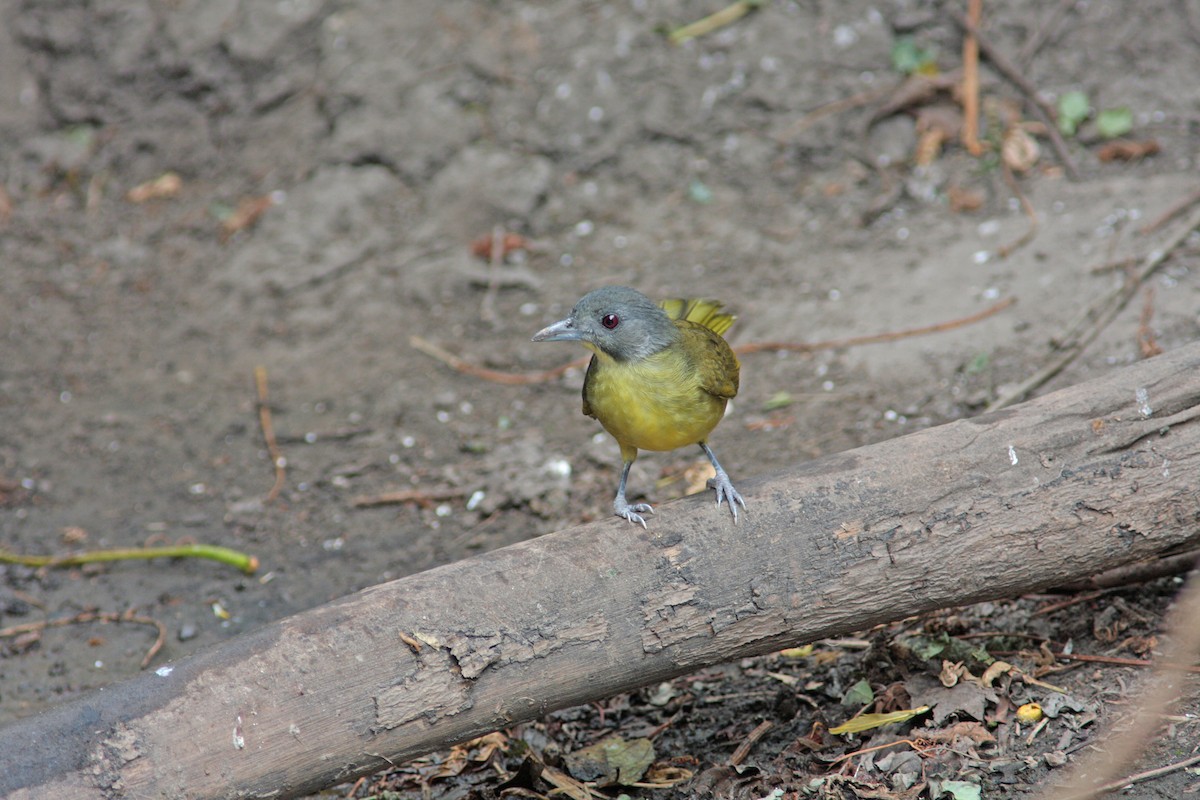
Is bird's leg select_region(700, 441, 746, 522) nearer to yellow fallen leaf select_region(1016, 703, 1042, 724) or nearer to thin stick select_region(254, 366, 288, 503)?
yellow fallen leaf select_region(1016, 703, 1042, 724)

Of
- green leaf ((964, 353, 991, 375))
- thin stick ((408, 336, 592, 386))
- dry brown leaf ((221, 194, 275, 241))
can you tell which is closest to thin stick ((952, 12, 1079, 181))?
green leaf ((964, 353, 991, 375))

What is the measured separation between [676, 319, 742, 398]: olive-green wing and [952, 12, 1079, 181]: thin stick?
3.63 m

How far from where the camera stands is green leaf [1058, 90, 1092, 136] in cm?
686

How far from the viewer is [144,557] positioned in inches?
204

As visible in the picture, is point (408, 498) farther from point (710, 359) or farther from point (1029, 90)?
point (1029, 90)

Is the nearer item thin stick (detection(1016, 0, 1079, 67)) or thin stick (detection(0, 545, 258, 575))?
thin stick (detection(0, 545, 258, 575))

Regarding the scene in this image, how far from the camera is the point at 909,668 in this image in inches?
149

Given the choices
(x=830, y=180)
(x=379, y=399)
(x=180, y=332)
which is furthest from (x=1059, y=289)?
(x=180, y=332)

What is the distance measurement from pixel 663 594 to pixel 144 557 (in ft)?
10.1

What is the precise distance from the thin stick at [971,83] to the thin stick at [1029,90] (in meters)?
0.04

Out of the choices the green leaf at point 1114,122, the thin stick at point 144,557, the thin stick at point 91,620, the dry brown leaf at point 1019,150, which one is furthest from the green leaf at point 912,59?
the thin stick at point 91,620

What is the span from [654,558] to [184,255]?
557cm

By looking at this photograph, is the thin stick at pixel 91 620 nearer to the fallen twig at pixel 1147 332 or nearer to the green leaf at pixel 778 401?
the green leaf at pixel 778 401

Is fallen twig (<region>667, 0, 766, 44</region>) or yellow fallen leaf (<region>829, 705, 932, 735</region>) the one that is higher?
fallen twig (<region>667, 0, 766, 44</region>)
